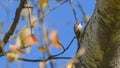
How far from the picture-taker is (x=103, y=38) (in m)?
0.93

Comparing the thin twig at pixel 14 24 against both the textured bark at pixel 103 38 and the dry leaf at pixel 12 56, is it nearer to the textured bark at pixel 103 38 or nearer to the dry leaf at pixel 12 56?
the dry leaf at pixel 12 56

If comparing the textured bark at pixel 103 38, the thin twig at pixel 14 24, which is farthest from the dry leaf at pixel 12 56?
the textured bark at pixel 103 38

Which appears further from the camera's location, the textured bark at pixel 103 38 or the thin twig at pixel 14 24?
the thin twig at pixel 14 24

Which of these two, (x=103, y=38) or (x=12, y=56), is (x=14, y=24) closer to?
(x=12, y=56)

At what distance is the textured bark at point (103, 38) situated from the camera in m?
0.91

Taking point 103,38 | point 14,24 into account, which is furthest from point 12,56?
point 103,38

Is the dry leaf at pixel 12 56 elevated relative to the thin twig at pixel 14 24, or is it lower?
lower

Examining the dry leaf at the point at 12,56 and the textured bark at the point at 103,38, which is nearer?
the textured bark at the point at 103,38

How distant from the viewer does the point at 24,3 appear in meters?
Result: 1.71

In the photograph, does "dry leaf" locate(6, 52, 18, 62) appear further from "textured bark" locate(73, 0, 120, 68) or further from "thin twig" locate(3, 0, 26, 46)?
"textured bark" locate(73, 0, 120, 68)

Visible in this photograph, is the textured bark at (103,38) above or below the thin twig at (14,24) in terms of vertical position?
below

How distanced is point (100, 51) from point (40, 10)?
72 cm

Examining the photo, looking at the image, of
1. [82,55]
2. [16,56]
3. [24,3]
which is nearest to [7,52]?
[16,56]

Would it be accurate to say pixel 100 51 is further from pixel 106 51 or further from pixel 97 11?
pixel 97 11
